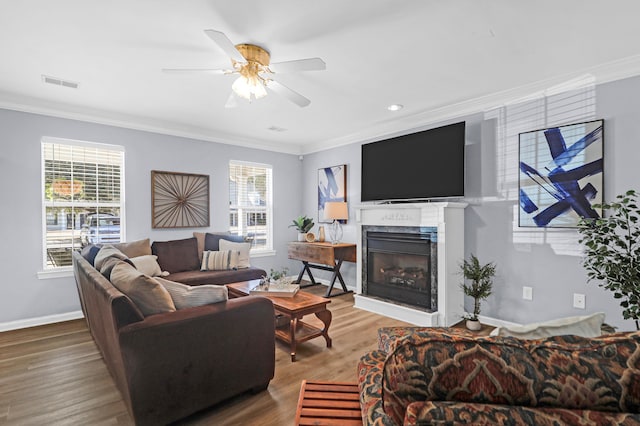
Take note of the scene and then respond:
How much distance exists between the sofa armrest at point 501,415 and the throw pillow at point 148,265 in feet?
12.3

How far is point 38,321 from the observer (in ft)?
11.8

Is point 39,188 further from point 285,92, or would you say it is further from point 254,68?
point 285,92

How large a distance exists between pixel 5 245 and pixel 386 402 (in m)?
4.44

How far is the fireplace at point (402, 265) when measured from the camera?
143 inches

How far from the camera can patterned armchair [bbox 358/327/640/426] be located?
70cm

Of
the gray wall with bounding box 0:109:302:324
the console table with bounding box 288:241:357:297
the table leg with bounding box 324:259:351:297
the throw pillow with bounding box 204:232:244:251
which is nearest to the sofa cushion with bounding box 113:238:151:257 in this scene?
the gray wall with bounding box 0:109:302:324

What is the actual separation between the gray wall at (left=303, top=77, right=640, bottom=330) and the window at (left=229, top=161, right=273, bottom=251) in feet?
9.68

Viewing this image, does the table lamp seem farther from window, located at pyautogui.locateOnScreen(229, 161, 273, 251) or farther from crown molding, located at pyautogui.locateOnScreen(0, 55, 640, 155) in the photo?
window, located at pyautogui.locateOnScreen(229, 161, 273, 251)

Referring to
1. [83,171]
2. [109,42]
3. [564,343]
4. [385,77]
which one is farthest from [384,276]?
[83,171]

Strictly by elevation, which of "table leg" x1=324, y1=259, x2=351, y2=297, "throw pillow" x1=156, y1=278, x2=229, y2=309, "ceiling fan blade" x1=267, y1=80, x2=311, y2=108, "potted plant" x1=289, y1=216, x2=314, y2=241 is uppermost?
"ceiling fan blade" x1=267, y1=80, x2=311, y2=108

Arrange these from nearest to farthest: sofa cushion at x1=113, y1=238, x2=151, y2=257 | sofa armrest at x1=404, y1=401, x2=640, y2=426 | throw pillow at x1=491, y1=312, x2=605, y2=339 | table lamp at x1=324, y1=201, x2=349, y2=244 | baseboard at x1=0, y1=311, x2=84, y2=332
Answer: sofa armrest at x1=404, y1=401, x2=640, y2=426, throw pillow at x1=491, y1=312, x2=605, y2=339, baseboard at x1=0, y1=311, x2=84, y2=332, sofa cushion at x1=113, y1=238, x2=151, y2=257, table lamp at x1=324, y1=201, x2=349, y2=244

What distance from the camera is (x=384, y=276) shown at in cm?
419

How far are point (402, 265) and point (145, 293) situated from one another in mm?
3006

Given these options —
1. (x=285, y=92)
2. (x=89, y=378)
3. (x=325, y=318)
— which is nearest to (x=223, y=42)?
(x=285, y=92)
